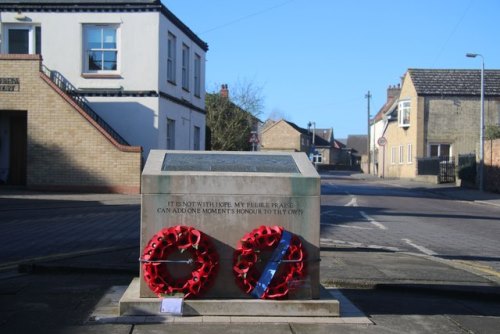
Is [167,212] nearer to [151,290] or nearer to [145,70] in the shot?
[151,290]

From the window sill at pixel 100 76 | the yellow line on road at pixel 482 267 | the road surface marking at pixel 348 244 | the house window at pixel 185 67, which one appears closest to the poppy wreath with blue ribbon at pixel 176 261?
the yellow line on road at pixel 482 267

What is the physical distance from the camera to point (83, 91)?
77.0ft

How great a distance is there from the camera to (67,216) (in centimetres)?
1512

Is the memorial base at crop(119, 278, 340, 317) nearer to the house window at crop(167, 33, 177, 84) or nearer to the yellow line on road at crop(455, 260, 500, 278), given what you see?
the yellow line on road at crop(455, 260, 500, 278)

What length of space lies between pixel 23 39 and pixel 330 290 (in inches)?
802

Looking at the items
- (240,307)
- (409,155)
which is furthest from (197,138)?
(240,307)

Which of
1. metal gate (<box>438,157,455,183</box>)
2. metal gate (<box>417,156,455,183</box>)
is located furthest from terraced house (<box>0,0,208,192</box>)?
Result: metal gate (<box>417,156,455,183</box>)

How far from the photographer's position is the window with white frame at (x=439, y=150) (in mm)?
46625

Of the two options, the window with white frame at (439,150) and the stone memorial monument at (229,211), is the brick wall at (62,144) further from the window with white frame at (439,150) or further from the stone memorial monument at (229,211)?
the window with white frame at (439,150)

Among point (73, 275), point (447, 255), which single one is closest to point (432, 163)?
point (447, 255)

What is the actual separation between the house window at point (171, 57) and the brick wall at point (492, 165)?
1749 cm

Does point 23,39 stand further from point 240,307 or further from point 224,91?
point 224,91

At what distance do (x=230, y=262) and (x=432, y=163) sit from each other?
40.3 m

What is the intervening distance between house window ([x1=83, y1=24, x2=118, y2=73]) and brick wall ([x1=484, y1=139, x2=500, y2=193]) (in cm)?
2014
